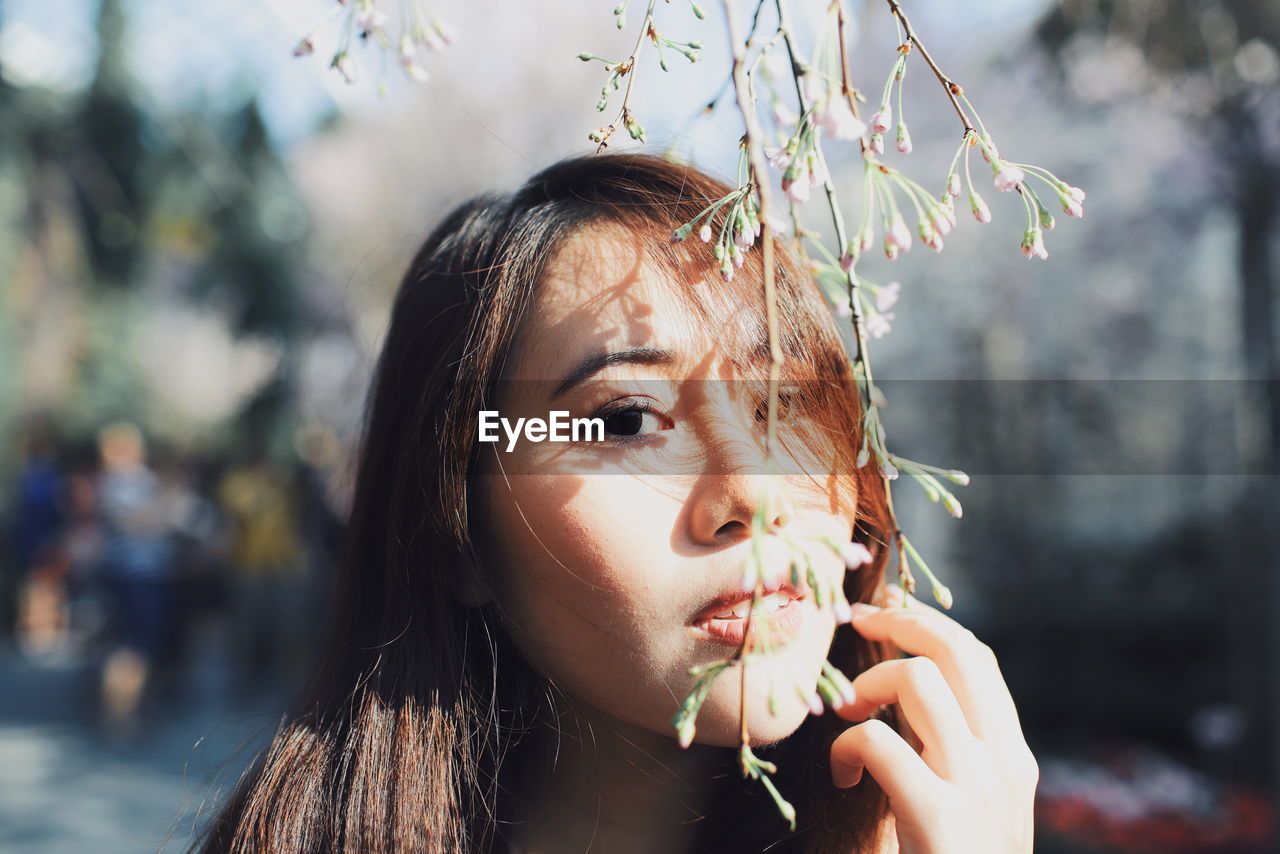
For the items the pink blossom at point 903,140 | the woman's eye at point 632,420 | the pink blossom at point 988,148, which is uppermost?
the pink blossom at point 903,140

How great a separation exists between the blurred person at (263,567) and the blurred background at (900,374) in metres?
0.03

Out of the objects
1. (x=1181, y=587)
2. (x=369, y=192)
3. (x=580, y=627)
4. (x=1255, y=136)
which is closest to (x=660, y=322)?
(x=580, y=627)

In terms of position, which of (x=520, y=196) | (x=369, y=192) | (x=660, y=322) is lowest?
(x=660, y=322)

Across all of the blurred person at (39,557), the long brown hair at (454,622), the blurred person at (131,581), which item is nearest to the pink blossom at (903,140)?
the long brown hair at (454,622)

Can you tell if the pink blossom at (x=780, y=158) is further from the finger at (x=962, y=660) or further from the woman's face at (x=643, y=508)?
the finger at (x=962, y=660)

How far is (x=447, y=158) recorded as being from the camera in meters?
9.77

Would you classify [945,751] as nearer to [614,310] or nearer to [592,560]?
[592,560]

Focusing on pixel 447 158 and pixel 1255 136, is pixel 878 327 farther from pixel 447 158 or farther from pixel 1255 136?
pixel 447 158

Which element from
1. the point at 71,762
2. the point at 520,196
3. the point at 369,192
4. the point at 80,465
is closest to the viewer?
the point at 520,196

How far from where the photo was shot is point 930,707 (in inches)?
50.3

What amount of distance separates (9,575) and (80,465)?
2523mm

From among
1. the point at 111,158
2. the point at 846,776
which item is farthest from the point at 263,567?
the point at 846,776

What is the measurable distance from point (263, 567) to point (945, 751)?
9068mm

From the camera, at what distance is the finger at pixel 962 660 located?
130cm
